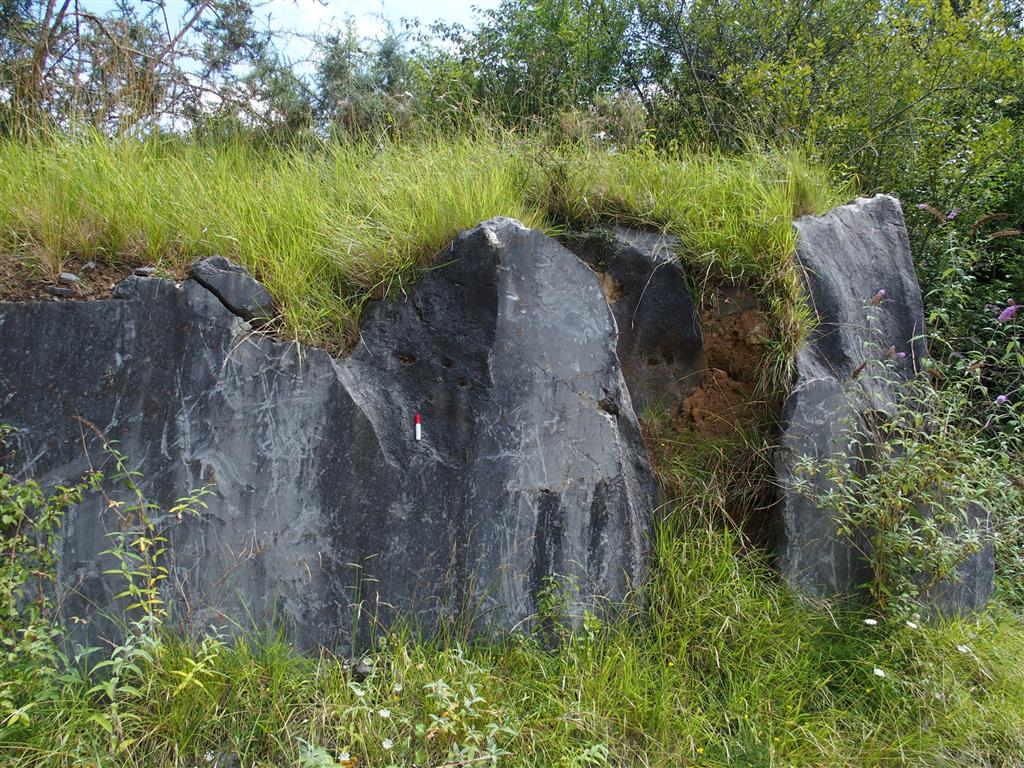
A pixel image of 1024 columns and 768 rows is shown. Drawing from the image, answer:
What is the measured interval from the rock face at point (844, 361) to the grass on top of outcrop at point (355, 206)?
0.64 ft

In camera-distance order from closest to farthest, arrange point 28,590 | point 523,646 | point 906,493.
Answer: point 28,590, point 523,646, point 906,493

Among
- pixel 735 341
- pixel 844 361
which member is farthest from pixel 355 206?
pixel 844 361

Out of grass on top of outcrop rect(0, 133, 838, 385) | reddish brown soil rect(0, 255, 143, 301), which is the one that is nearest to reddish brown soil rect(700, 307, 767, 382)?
grass on top of outcrop rect(0, 133, 838, 385)

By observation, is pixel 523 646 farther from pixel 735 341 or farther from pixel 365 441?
pixel 735 341

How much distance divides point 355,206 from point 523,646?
2.31 metres

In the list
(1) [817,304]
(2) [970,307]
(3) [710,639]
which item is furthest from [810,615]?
(2) [970,307]

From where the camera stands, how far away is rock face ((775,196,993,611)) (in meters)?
3.52

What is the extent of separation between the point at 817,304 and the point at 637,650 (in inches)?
78.2

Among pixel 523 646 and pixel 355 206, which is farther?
pixel 355 206

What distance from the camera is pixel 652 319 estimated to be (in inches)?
151

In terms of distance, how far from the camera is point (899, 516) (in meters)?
3.34

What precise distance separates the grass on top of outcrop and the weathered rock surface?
161 millimetres

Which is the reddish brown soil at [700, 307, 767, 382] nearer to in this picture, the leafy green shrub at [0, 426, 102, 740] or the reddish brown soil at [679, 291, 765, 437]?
the reddish brown soil at [679, 291, 765, 437]

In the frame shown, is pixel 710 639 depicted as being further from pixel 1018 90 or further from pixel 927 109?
pixel 1018 90
